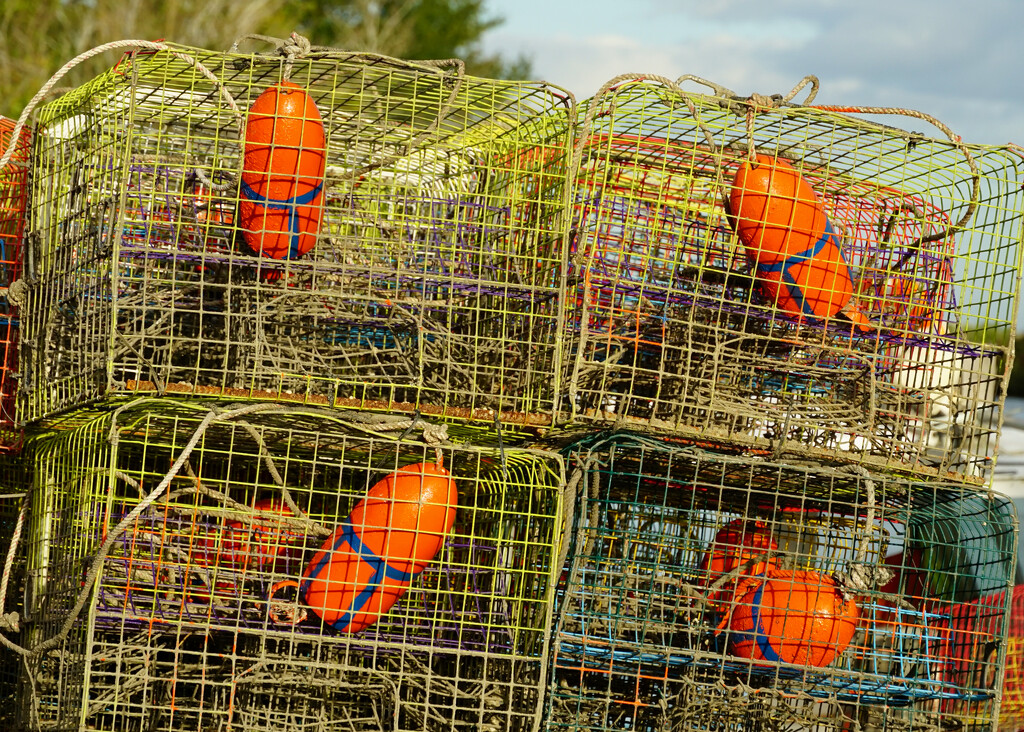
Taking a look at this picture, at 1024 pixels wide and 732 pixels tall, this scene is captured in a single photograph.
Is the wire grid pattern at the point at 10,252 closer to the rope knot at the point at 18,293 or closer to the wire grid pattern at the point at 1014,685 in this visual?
the rope knot at the point at 18,293

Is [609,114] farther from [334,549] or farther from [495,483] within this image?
[334,549]

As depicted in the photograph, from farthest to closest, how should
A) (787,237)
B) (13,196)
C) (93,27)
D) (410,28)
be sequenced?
(410,28)
(93,27)
(13,196)
(787,237)

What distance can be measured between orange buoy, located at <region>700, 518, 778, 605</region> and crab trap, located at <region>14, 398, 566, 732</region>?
50 cm

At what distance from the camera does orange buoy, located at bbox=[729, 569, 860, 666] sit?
340 centimetres

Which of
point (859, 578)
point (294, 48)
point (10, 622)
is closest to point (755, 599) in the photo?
point (859, 578)

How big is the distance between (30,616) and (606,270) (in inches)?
A: 73.5

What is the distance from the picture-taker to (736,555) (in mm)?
3553

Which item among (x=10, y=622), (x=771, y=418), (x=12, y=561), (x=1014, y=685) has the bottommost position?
(x=1014, y=685)

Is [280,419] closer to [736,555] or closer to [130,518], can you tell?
[130,518]

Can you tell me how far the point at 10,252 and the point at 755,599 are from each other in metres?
2.52

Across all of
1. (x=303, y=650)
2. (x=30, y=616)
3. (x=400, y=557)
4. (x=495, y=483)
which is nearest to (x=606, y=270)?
(x=495, y=483)

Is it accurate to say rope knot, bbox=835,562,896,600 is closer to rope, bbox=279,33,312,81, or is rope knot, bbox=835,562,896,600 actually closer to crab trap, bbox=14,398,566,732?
crab trap, bbox=14,398,566,732

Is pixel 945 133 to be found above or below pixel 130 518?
above

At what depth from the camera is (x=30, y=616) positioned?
3.55 meters
